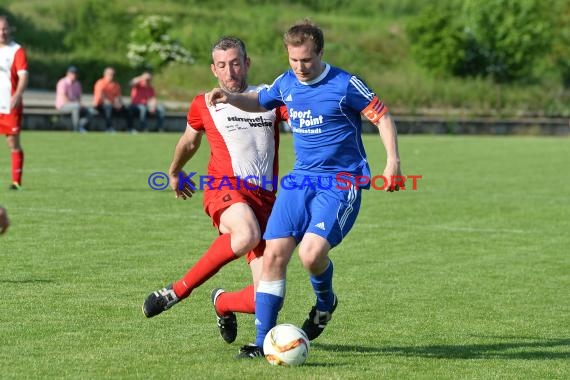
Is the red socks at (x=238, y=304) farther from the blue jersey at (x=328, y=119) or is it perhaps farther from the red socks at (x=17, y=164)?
the red socks at (x=17, y=164)

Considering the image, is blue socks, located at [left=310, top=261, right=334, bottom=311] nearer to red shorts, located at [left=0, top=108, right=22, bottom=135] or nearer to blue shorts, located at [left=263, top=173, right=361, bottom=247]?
blue shorts, located at [left=263, top=173, right=361, bottom=247]

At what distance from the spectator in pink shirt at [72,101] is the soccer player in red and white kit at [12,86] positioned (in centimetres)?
1479

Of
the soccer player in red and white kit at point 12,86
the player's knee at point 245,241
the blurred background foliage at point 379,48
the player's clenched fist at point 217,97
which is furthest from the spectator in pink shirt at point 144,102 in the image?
the player's knee at point 245,241

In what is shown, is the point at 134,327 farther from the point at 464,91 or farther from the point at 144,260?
the point at 464,91

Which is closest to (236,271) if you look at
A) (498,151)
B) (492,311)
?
(492,311)

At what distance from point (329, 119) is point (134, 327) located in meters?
1.84

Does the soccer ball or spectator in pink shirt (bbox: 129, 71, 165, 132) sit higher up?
the soccer ball

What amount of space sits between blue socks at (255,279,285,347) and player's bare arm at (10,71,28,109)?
8925mm

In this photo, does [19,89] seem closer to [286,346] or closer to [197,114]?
[197,114]

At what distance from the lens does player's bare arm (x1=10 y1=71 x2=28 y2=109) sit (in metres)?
14.6

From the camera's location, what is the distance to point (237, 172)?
7.02m

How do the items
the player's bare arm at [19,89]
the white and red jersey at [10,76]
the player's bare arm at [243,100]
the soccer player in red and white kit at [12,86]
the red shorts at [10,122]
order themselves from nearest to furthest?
the player's bare arm at [243,100] → the player's bare arm at [19,89] → the soccer player in red and white kit at [12,86] → the white and red jersey at [10,76] → the red shorts at [10,122]

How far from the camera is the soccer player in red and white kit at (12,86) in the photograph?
580 inches

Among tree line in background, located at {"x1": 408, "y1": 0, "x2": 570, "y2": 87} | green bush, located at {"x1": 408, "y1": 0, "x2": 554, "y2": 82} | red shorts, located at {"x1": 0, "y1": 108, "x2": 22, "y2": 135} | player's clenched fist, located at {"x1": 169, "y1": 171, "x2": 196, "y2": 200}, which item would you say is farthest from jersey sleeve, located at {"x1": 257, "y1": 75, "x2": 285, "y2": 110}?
green bush, located at {"x1": 408, "y1": 0, "x2": 554, "y2": 82}
